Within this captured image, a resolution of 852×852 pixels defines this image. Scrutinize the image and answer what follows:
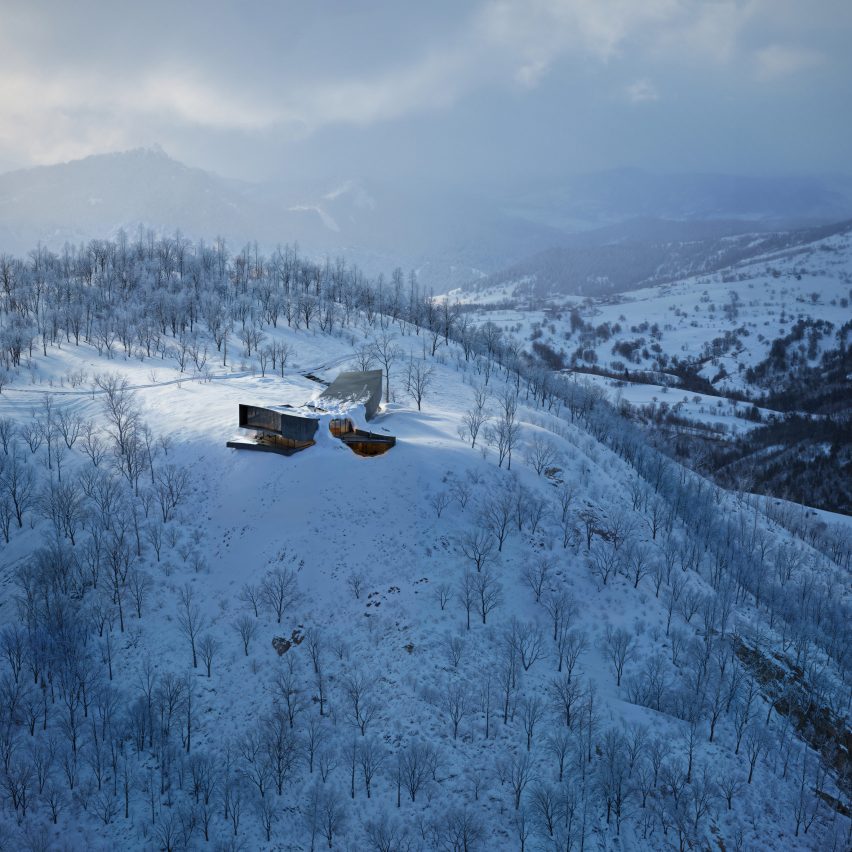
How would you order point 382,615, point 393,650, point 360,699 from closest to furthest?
point 360,699 → point 393,650 → point 382,615

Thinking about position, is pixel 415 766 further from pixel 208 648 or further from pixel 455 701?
pixel 208 648

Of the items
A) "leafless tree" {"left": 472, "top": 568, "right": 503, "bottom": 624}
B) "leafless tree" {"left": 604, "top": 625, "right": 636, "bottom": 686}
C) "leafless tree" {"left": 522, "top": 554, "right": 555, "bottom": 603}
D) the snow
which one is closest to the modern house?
the snow

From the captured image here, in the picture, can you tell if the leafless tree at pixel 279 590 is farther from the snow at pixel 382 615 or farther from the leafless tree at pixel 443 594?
the leafless tree at pixel 443 594

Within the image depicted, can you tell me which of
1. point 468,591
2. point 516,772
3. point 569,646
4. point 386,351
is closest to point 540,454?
point 468,591

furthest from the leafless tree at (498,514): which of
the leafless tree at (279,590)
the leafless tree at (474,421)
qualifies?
the leafless tree at (279,590)

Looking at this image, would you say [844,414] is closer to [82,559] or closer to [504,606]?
[504,606]

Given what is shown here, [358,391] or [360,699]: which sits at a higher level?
[358,391]

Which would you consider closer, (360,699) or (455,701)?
(455,701)
